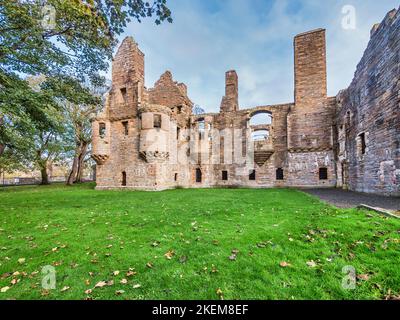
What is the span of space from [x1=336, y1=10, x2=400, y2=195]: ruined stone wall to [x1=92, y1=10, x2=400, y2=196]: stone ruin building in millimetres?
279

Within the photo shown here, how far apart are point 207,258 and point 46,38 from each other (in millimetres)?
11108

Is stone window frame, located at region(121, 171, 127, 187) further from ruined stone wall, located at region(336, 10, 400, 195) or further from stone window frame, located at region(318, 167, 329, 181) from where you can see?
ruined stone wall, located at region(336, 10, 400, 195)

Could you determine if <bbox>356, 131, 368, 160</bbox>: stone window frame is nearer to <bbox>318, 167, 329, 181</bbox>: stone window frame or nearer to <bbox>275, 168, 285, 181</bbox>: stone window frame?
<bbox>318, 167, 329, 181</bbox>: stone window frame

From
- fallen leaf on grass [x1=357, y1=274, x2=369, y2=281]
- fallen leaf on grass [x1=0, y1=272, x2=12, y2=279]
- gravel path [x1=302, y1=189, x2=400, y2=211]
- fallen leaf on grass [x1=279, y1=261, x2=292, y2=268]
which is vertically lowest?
fallen leaf on grass [x1=0, y1=272, x2=12, y2=279]

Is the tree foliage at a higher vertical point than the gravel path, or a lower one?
higher

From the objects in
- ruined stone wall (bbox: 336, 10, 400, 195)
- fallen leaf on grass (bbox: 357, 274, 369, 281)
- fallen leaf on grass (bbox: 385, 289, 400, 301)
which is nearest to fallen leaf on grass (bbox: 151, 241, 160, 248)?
fallen leaf on grass (bbox: 357, 274, 369, 281)

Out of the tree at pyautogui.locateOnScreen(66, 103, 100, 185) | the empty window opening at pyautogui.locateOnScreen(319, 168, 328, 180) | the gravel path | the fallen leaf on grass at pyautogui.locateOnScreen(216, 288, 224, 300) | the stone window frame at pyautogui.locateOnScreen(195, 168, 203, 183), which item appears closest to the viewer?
the fallen leaf on grass at pyautogui.locateOnScreen(216, 288, 224, 300)

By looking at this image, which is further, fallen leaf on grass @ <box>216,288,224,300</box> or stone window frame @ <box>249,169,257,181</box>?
stone window frame @ <box>249,169,257,181</box>

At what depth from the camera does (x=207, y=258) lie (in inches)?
143

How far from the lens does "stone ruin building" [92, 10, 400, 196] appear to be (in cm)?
1805

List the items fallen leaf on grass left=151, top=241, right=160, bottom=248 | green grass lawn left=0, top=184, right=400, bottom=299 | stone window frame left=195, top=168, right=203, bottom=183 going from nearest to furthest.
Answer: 1. green grass lawn left=0, top=184, right=400, bottom=299
2. fallen leaf on grass left=151, top=241, right=160, bottom=248
3. stone window frame left=195, top=168, right=203, bottom=183

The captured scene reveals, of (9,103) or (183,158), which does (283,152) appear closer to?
(183,158)

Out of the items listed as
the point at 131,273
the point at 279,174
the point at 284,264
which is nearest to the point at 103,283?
the point at 131,273
